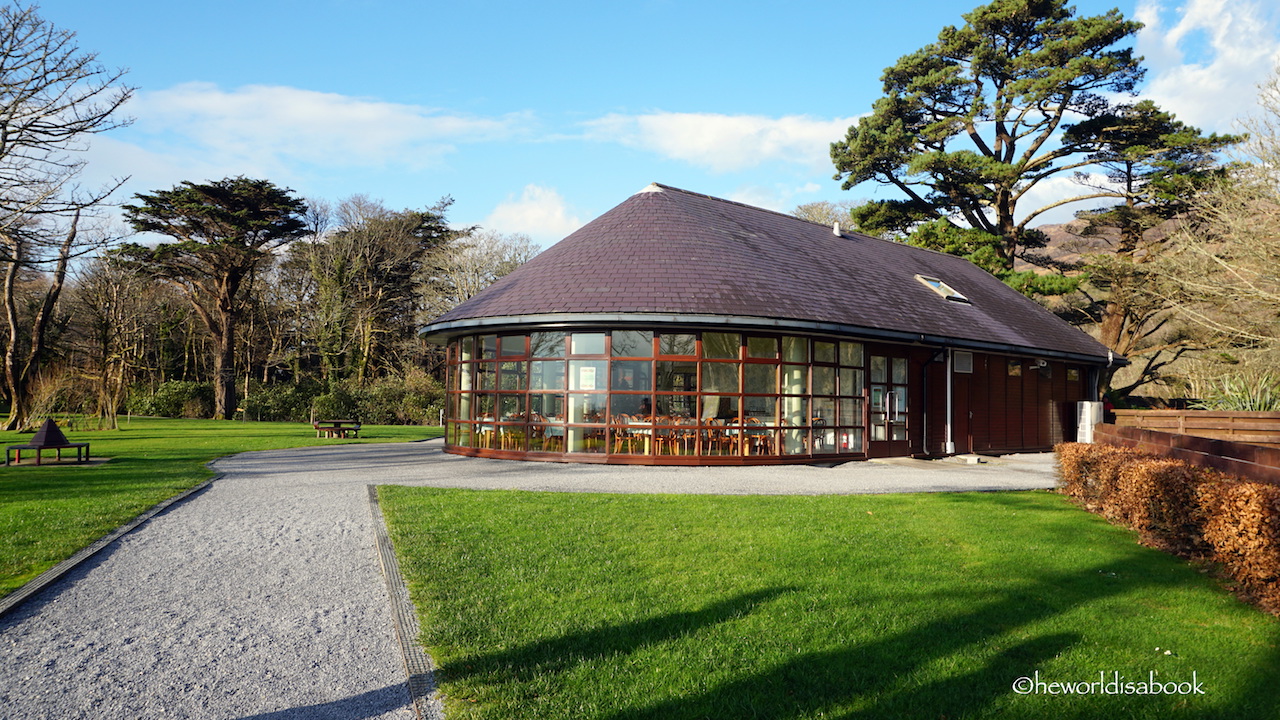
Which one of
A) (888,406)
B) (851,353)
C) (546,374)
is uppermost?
(851,353)

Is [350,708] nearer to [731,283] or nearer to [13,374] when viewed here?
[731,283]

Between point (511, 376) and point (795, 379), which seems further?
point (511, 376)

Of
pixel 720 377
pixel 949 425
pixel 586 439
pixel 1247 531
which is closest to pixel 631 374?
pixel 586 439

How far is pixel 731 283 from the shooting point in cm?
1586

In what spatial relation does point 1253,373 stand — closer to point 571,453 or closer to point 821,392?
point 821,392

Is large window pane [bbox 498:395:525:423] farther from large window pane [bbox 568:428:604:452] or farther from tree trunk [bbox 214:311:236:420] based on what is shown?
tree trunk [bbox 214:311:236:420]

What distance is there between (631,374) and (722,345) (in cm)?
190

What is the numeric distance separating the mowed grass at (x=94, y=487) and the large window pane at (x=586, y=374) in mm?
6590

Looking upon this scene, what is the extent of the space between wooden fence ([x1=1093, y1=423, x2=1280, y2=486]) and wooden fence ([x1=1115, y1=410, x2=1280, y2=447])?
78.4 inches

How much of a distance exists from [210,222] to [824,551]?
3271 cm

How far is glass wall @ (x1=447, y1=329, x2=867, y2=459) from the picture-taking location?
1512cm

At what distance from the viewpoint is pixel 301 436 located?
2344cm

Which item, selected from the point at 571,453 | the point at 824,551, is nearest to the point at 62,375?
the point at 571,453

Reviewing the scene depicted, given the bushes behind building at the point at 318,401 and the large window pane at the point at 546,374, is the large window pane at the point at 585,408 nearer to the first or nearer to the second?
the large window pane at the point at 546,374
